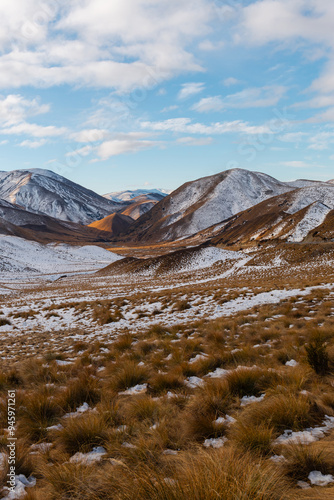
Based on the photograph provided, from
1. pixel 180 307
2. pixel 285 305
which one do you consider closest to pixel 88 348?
pixel 180 307

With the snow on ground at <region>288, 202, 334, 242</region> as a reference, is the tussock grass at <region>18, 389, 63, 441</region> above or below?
below

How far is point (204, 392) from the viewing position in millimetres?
4438

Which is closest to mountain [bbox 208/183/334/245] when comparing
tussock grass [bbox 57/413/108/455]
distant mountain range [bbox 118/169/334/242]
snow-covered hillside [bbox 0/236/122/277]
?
distant mountain range [bbox 118/169/334/242]

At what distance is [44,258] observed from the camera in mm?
88812

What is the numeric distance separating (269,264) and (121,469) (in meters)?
34.6

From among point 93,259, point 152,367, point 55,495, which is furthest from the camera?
point 93,259

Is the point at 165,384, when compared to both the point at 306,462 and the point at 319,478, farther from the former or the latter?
the point at 319,478

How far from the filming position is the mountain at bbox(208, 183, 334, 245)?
61.9 meters

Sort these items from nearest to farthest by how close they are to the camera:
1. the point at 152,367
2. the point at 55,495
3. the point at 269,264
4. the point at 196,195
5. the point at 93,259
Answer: the point at 55,495
the point at 152,367
the point at 269,264
the point at 93,259
the point at 196,195

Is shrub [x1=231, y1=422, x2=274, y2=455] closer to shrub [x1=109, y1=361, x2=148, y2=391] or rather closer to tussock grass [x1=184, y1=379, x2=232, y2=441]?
tussock grass [x1=184, y1=379, x2=232, y2=441]

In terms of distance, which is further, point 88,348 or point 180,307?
point 180,307

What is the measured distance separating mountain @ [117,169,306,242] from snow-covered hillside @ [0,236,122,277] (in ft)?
186

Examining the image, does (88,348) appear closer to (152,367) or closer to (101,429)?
(152,367)

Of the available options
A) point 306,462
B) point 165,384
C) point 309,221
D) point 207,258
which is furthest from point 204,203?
point 306,462
